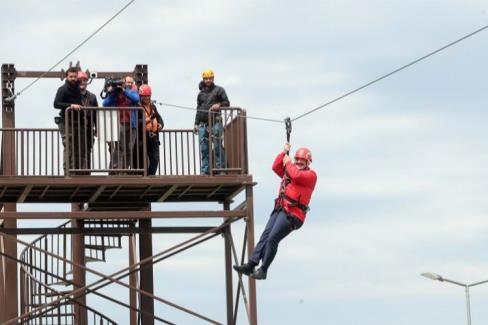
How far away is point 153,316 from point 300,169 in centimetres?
679

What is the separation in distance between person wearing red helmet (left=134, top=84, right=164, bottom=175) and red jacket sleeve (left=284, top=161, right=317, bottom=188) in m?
3.42

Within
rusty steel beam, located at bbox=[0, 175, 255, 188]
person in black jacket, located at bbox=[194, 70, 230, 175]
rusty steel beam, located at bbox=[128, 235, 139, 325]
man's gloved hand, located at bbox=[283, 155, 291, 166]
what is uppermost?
person in black jacket, located at bbox=[194, 70, 230, 175]

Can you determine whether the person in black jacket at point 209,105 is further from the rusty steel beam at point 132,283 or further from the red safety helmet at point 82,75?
the rusty steel beam at point 132,283

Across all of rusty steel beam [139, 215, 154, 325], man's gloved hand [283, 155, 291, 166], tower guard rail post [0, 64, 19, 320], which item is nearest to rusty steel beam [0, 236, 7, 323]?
tower guard rail post [0, 64, 19, 320]

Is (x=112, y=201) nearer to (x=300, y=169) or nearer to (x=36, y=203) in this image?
(x=36, y=203)

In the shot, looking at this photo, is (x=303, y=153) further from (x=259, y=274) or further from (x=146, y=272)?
(x=146, y=272)

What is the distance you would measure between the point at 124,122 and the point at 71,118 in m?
0.90

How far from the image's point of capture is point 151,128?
2866cm

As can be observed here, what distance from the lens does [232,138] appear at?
1139 inches

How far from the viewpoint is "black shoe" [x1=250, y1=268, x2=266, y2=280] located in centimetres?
2705

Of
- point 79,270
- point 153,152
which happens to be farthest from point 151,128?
point 79,270

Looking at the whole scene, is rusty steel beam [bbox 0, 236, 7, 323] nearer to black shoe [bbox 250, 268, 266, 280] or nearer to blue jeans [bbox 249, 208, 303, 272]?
black shoe [bbox 250, 268, 266, 280]

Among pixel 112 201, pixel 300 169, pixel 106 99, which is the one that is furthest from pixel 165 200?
pixel 300 169

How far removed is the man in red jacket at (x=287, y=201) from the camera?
1028 inches
